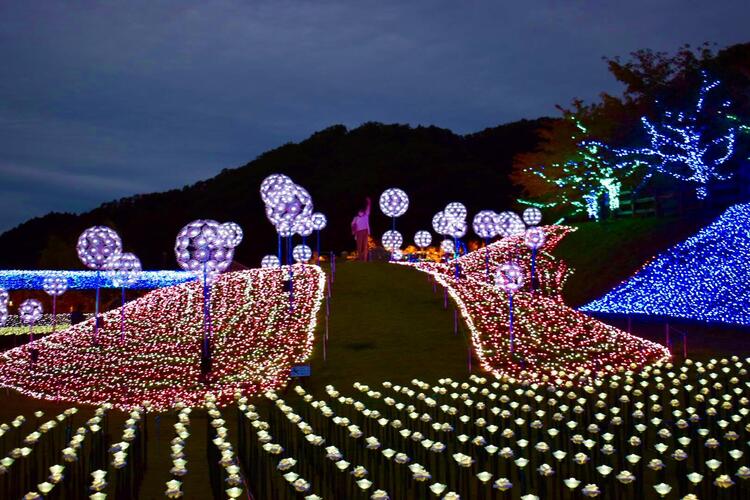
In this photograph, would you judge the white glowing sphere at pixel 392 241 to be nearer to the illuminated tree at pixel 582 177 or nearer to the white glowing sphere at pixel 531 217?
the white glowing sphere at pixel 531 217

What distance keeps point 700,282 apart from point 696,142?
897cm

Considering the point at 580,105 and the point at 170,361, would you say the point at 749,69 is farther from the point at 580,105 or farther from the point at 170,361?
the point at 170,361

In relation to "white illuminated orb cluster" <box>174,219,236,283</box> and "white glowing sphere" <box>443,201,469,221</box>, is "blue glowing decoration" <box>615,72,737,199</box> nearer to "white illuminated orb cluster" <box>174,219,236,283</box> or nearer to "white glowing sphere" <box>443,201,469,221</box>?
"white glowing sphere" <box>443,201,469,221</box>

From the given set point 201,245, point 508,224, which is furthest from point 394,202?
point 201,245

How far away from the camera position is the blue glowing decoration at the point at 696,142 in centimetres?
3034

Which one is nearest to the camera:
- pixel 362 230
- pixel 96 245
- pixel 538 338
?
pixel 538 338


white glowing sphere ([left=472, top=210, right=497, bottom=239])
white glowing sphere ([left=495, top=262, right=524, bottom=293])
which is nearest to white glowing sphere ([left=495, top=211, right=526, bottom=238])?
white glowing sphere ([left=472, top=210, right=497, bottom=239])

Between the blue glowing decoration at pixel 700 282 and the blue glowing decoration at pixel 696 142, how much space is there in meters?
5.82

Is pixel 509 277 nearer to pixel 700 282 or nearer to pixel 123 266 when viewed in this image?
pixel 700 282

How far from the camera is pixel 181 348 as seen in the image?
19.5m

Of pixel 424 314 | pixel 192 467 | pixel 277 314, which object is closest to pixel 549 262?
pixel 424 314

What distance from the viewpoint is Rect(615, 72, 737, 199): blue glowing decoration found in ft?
99.6

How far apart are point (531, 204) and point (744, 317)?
20441mm

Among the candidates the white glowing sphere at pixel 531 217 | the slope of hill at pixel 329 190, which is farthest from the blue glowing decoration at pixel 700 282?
→ the slope of hill at pixel 329 190
